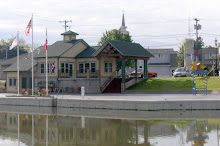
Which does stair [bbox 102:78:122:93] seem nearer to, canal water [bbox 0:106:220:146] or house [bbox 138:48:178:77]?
canal water [bbox 0:106:220:146]

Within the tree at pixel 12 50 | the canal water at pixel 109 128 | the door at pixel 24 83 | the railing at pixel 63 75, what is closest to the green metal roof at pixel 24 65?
the door at pixel 24 83

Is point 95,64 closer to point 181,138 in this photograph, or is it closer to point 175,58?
point 181,138

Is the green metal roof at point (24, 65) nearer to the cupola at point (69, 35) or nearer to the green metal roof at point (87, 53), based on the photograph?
the cupola at point (69, 35)

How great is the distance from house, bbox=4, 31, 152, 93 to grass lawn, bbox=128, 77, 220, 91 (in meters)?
2.97

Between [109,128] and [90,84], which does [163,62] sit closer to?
[90,84]

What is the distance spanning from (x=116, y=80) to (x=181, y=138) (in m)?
31.9

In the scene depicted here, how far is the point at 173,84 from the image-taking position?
48656mm

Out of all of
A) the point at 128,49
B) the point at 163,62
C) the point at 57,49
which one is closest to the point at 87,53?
the point at 57,49

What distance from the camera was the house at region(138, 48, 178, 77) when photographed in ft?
302

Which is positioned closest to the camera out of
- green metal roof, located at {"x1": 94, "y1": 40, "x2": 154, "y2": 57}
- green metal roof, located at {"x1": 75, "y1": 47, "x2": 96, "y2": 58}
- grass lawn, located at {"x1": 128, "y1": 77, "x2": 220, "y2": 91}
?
grass lawn, located at {"x1": 128, "y1": 77, "x2": 220, "y2": 91}

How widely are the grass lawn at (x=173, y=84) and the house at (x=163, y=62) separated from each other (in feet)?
126

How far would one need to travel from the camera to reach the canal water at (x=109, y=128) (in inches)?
843

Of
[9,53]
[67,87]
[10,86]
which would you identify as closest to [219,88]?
[67,87]

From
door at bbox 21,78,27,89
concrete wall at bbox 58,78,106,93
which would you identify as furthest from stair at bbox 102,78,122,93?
door at bbox 21,78,27,89
